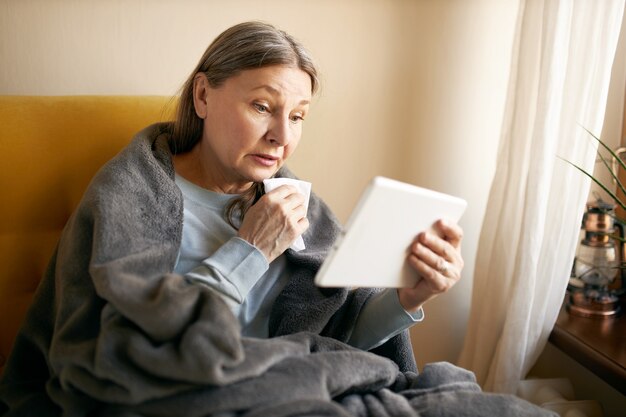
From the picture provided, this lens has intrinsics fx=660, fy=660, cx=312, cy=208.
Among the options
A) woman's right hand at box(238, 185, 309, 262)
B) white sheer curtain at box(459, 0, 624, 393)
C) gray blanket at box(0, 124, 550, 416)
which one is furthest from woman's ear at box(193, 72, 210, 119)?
white sheer curtain at box(459, 0, 624, 393)

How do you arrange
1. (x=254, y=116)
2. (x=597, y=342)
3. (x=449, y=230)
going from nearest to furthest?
(x=449, y=230) → (x=254, y=116) → (x=597, y=342)

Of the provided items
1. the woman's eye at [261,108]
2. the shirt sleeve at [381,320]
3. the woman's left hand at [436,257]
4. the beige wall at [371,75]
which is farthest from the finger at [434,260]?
the beige wall at [371,75]

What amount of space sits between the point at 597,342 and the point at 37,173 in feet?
4.06

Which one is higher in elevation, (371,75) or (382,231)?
(371,75)

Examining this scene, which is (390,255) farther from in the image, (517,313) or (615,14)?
(615,14)

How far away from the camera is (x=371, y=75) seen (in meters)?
1.69

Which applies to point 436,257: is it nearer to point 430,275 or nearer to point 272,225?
point 430,275

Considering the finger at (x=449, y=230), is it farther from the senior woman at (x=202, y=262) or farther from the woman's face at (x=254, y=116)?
the woman's face at (x=254, y=116)

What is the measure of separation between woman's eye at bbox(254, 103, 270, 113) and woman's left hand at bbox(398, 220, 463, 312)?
0.36 meters

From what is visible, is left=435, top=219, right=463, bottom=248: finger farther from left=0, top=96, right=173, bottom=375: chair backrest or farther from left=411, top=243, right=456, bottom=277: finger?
left=0, top=96, right=173, bottom=375: chair backrest

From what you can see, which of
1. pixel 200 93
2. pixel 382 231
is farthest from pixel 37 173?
pixel 382 231

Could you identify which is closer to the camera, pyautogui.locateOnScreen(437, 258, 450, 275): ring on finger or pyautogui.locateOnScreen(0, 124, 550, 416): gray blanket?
pyautogui.locateOnScreen(0, 124, 550, 416): gray blanket

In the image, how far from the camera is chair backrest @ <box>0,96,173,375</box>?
128cm

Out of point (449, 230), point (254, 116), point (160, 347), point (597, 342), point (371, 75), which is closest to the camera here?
point (160, 347)
